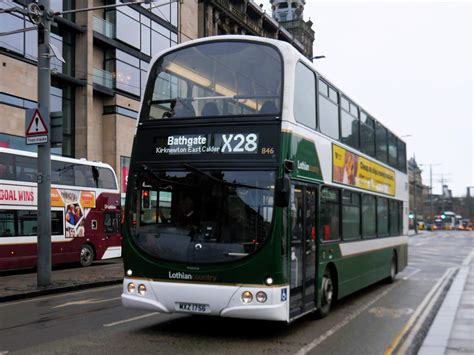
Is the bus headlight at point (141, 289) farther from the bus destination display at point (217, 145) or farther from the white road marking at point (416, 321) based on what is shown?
the white road marking at point (416, 321)

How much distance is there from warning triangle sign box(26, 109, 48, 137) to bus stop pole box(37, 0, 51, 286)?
0.09 m

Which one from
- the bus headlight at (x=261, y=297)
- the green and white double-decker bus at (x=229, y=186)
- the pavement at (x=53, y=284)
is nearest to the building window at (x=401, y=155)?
the green and white double-decker bus at (x=229, y=186)

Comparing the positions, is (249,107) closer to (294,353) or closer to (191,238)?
(191,238)

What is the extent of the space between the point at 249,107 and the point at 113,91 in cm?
2645

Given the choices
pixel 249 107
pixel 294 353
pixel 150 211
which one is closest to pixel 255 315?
pixel 294 353

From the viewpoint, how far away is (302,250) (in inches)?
328

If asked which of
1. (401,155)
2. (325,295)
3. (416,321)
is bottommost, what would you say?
(416,321)

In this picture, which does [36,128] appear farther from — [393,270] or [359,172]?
[393,270]

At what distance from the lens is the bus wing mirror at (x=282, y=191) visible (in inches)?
283

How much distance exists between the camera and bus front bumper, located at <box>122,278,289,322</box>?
7.24 m

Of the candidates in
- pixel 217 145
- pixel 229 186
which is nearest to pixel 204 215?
pixel 229 186

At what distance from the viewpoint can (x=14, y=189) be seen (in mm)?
17328

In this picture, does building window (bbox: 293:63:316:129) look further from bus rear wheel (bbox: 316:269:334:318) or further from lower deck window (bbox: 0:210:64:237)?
lower deck window (bbox: 0:210:64:237)

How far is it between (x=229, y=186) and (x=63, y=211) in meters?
13.4
